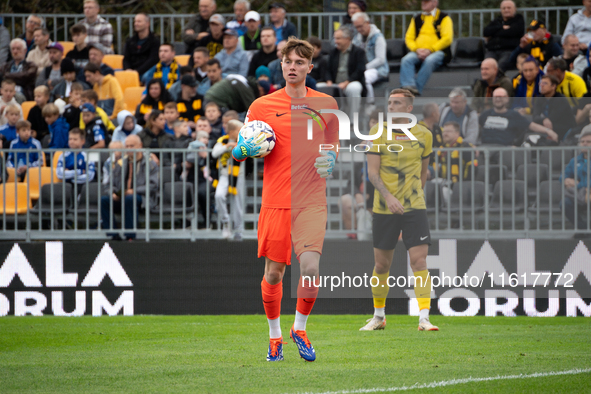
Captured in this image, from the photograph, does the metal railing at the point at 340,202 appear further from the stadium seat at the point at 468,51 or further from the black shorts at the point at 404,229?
the stadium seat at the point at 468,51

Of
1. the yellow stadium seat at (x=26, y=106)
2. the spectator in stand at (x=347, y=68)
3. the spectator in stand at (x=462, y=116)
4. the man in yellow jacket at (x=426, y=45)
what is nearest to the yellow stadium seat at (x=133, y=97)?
the yellow stadium seat at (x=26, y=106)

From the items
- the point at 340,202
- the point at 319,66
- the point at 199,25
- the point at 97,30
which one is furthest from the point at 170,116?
the point at 97,30

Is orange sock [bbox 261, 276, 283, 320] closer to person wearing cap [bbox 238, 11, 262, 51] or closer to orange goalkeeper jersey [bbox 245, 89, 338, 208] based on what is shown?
orange goalkeeper jersey [bbox 245, 89, 338, 208]

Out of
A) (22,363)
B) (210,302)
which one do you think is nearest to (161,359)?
(22,363)

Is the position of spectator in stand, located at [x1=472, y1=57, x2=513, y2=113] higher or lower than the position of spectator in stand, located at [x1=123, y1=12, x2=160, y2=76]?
lower

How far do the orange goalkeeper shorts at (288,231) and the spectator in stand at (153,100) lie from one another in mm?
7686

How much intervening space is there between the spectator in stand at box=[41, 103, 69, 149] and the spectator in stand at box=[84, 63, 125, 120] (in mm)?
1389

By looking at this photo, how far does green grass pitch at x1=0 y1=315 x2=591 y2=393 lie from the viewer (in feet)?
16.4

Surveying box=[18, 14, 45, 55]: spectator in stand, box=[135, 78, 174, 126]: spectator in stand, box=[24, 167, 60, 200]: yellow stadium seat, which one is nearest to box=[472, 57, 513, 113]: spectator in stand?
box=[135, 78, 174, 126]: spectator in stand

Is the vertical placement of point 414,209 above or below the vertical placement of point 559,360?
above

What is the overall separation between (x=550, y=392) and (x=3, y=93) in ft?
37.8

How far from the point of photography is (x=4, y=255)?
1030cm

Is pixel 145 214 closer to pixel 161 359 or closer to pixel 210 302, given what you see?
pixel 210 302

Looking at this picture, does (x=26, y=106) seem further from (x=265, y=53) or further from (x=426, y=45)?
(x=426, y=45)
